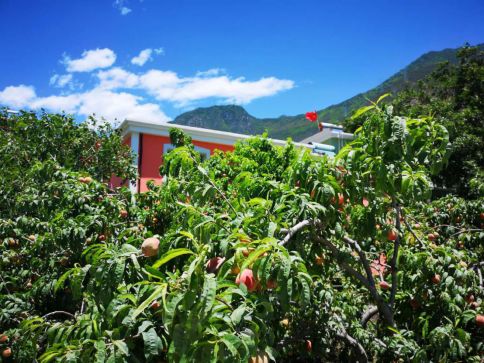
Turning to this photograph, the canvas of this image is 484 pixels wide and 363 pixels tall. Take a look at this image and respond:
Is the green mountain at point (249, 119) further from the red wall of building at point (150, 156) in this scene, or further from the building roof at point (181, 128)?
the red wall of building at point (150, 156)

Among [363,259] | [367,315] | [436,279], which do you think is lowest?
[367,315]

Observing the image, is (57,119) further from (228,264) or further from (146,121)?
(228,264)

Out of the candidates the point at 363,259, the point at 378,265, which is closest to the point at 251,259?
the point at 363,259

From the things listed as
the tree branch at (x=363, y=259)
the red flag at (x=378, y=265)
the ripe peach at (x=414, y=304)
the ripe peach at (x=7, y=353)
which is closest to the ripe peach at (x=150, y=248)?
the tree branch at (x=363, y=259)

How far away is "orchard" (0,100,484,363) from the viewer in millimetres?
1434

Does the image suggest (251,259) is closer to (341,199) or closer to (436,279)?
(341,199)

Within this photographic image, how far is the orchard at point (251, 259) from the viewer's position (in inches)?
56.4

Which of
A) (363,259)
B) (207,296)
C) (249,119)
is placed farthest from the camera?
(249,119)

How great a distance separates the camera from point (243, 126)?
130m

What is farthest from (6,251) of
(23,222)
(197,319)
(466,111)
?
(466,111)

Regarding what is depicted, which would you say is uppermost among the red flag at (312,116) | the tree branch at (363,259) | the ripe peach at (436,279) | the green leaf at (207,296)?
the red flag at (312,116)

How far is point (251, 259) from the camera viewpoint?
1.42 m

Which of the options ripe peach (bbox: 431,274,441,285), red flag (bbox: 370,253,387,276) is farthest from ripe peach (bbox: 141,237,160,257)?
red flag (bbox: 370,253,387,276)

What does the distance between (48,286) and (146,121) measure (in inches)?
316
